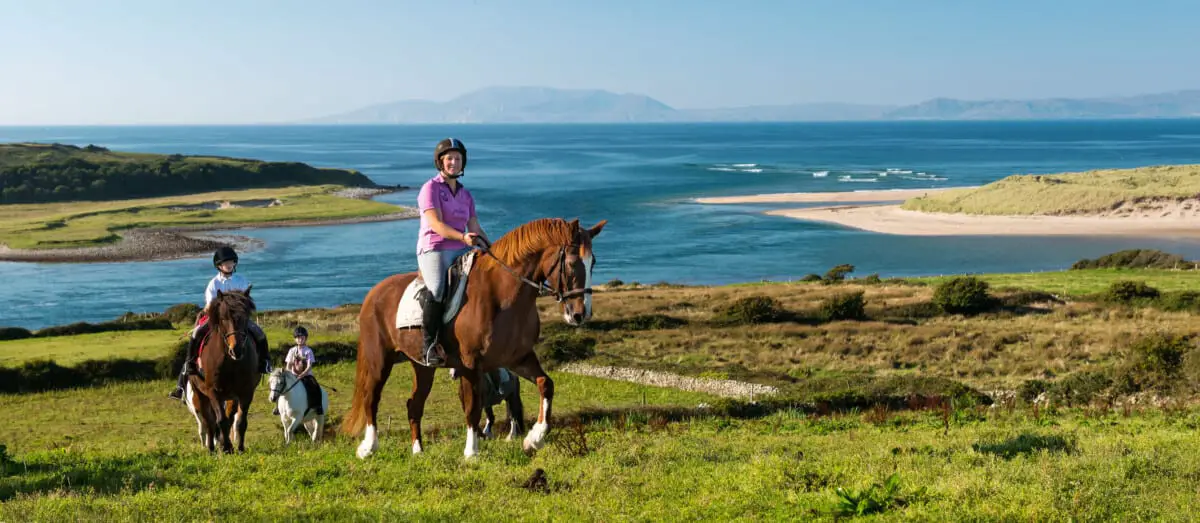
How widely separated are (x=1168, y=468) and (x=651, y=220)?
324 ft

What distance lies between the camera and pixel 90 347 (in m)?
32.6

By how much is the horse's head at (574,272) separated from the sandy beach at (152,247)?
3276 inches

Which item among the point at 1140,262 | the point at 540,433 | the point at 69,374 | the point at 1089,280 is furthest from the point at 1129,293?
the point at 69,374

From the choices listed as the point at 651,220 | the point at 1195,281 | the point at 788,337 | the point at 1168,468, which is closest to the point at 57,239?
the point at 651,220

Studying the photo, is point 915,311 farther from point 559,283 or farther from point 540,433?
point 559,283

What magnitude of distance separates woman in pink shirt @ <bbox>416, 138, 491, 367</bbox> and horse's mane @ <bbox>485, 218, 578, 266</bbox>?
1.21ft

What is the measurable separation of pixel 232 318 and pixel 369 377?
2017 mm

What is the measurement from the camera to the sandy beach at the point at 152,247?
84938 millimetres

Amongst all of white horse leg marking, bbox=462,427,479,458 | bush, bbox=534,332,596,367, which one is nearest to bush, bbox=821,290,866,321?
bush, bbox=534,332,596,367

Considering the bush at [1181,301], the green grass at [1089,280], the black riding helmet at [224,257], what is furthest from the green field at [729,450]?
the green grass at [1089,280]

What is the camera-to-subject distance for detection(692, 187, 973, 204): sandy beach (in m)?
125

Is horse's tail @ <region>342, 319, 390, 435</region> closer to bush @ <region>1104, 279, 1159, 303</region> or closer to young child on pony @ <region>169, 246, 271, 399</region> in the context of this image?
young child on pony @ <region>169, 246, 271, 399</region>

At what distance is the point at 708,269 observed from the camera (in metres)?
74.6

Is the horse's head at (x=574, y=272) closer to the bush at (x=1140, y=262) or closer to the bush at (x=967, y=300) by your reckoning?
the bush at (x=967, y=300)
